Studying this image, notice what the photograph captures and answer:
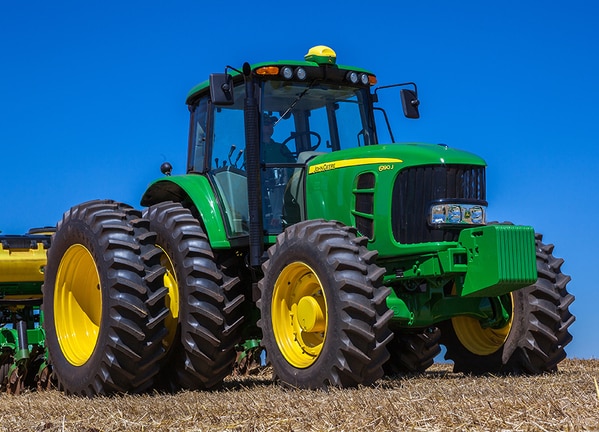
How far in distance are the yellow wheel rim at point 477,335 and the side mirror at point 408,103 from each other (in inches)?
80.3

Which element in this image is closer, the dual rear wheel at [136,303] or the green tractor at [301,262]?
the green tractor at [301,262]

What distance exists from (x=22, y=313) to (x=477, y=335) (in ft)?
16.3

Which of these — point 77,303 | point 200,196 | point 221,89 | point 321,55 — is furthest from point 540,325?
point 77,303

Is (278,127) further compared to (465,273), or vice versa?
(278,127)

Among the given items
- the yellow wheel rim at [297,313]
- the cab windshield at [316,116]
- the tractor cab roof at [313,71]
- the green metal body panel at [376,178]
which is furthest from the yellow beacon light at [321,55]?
the yellow wheel rim at [297,313]

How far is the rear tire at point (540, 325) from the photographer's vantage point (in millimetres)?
9266

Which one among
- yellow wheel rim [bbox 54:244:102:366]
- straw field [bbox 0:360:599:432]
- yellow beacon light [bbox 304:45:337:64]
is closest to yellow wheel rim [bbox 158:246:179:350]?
yellow wheel rim [bbox 54:244:102:366]

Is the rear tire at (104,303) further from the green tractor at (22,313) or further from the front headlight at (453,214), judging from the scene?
the front headlight at (453,214)

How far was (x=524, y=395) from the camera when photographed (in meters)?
6.70

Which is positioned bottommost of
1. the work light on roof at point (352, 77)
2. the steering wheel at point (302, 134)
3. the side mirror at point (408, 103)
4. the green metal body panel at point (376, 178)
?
the green metal body panel at point (376, 178)

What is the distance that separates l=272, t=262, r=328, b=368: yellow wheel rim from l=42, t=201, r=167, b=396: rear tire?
1.02 meters

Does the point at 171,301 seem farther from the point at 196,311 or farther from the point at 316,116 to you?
the point at 316,116

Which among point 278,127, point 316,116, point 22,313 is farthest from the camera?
point 22,313

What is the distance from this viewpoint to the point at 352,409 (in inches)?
244
